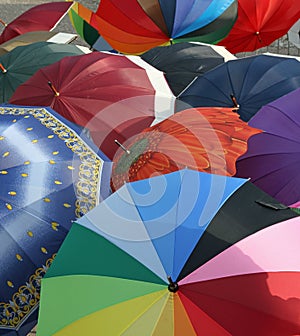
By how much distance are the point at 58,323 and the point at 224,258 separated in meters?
0.78

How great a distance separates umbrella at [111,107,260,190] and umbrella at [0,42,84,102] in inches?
65.3

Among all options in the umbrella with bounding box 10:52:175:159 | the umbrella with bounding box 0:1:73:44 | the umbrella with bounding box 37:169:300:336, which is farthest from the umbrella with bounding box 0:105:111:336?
the umbrella with bounding box 0:1:73:44

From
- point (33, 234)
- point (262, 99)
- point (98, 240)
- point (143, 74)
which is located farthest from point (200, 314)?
point (143, 74)

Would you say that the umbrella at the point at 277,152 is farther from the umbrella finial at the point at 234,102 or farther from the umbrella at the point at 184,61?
the umbrella at the point at 184,61

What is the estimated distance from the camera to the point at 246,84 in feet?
14.3

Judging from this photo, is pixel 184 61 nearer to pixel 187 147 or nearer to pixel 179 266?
pixel 187 147

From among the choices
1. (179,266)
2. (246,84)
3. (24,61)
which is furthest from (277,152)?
(24,61)

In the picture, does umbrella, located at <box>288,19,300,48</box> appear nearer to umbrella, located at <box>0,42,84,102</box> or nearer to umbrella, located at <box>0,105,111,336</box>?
umbrella, located at <box>0,42,84,102</box>

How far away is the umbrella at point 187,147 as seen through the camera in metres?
3.61

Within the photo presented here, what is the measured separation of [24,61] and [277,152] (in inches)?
101

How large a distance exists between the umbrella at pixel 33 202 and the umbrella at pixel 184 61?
5.16 feet

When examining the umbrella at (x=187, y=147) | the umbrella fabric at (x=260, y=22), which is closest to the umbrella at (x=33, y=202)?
the umbrella at (x=187, y=147)

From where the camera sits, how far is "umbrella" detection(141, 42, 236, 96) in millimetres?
5035

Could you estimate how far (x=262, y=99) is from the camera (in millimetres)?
4262
